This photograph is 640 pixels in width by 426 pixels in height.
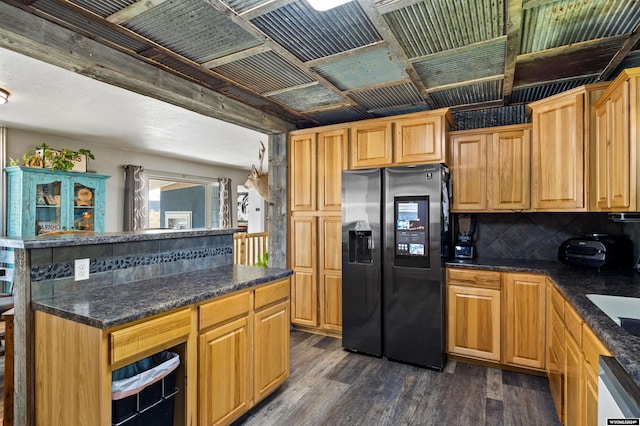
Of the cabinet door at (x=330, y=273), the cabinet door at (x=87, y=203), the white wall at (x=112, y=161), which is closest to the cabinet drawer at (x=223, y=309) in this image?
the cabinet door at (x=330, y=273)

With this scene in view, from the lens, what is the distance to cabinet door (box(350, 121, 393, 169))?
326 centimetres

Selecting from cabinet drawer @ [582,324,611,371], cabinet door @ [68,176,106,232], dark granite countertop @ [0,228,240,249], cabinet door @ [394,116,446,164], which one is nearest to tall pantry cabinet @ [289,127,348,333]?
cabinet door @ [394,116,446,164]

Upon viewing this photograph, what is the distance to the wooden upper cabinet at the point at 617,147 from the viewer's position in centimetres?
188

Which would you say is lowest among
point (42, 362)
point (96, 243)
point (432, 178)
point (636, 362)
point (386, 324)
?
point (386, 324)

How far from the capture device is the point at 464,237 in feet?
11.2

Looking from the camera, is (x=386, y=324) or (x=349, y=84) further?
(x=386, y=324)

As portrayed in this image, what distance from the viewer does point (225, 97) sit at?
309 cm

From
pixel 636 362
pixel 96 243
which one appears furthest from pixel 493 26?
pixel 96 243

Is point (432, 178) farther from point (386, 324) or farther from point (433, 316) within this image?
point (386, 324)

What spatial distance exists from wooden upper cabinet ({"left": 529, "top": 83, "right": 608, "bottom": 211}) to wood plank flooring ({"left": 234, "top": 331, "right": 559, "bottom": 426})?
1498 millimetres

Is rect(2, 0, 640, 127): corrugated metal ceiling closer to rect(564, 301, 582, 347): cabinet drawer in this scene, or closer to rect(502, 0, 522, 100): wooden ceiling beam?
rect(502, 0, 522, 100): wooden ceiling beam

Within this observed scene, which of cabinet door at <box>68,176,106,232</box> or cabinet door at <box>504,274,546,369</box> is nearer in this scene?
cabinet door at <box>504,274,546,369</box>

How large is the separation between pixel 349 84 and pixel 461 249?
1.94 meters

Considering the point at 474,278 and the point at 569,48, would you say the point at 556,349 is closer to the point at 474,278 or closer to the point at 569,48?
the point at 474,278
